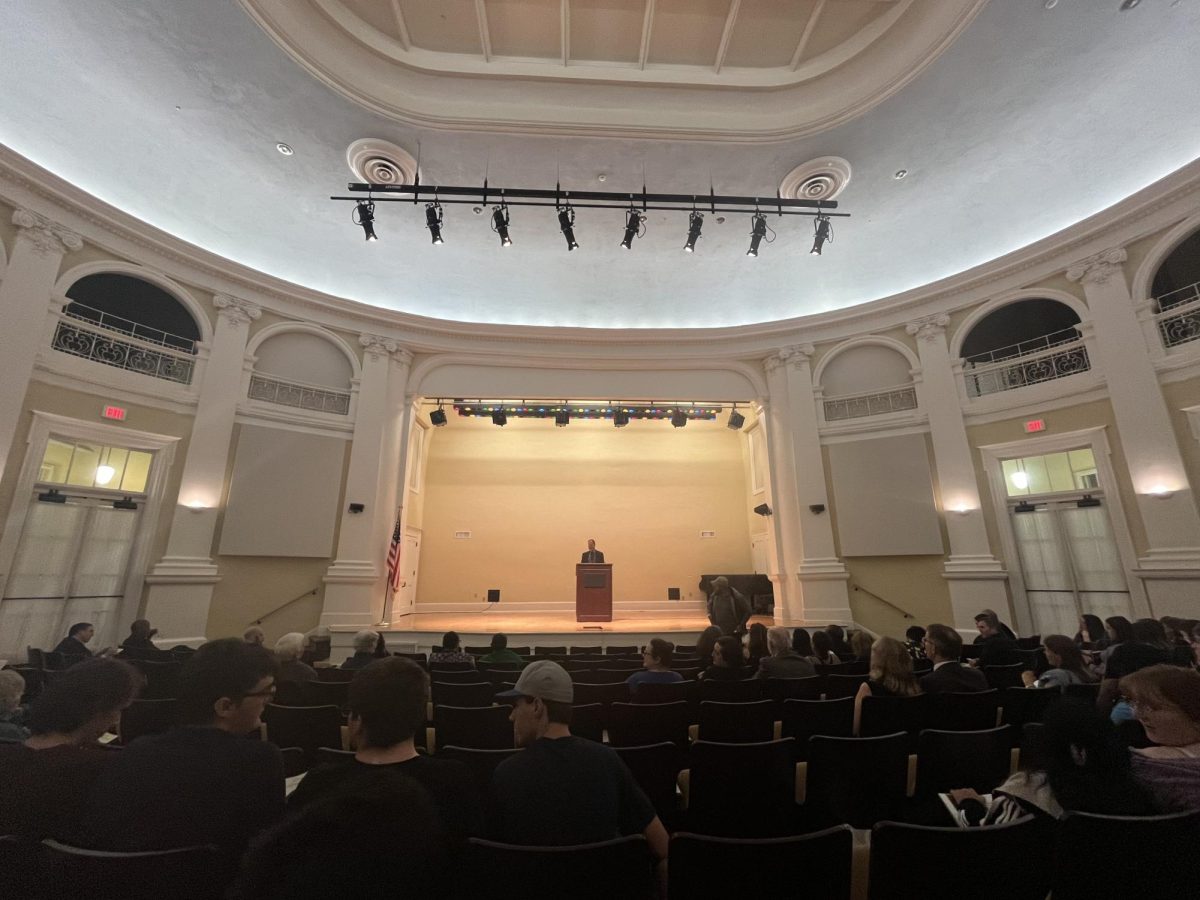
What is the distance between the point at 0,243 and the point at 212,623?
579 cm

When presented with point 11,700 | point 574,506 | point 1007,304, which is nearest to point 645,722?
point 11,700

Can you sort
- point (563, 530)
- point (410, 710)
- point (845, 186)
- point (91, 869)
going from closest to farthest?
1. point (91, 869)
2. point (410, 710)
3. point (845, 186)
4. point (563, 530)

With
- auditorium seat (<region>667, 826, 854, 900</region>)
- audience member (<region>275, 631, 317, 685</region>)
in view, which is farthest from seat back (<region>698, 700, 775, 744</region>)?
audience member (<region>275, 631, 317, 685</region>)

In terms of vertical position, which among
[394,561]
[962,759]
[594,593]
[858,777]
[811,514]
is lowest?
[858,777]

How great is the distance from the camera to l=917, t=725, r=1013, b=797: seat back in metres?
2.37

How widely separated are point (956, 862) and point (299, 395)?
10.5 metres

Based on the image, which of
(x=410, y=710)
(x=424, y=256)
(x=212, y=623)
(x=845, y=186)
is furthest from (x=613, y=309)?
(x=410, y=710)

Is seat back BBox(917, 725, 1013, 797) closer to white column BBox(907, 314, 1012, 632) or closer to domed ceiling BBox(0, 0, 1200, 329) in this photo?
domed ceiling BBox(0, 0, 1200, 329)

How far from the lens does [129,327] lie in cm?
796

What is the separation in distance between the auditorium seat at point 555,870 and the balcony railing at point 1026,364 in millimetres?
10150

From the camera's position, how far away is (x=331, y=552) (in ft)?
29.9

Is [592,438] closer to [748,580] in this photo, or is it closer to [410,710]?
[748,580]

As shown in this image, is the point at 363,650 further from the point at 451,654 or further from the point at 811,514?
the point at 811,514

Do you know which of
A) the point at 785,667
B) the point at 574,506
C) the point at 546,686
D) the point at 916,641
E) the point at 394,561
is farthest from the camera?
the point at 574,506
